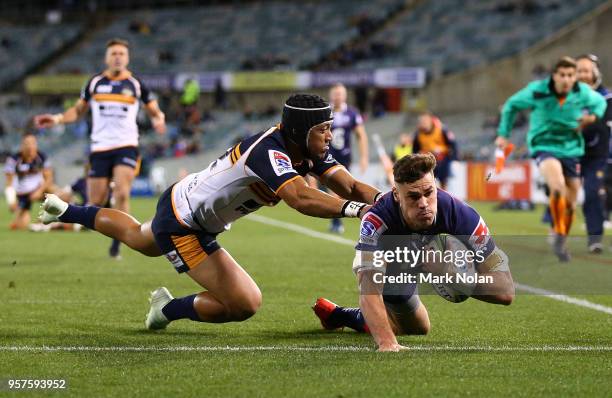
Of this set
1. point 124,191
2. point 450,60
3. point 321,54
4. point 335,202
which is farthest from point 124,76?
point 321,54

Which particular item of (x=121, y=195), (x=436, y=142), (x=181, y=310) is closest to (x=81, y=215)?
(x=181, y=310)

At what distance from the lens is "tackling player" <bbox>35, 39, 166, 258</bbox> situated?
1194cm

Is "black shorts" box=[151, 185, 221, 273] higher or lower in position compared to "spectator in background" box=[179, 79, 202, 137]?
higher

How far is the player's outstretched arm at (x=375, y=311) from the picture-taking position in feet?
18.7

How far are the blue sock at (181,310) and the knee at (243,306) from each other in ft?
0.79

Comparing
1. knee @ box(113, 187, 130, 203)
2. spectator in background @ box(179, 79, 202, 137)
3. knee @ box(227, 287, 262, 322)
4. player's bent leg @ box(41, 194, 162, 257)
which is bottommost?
spectator in background @ box(179, 79, 202, 137)

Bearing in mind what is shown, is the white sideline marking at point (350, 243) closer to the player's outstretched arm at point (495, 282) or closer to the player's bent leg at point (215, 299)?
the player's outstretched arm at point (495, 282)

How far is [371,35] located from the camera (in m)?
48.2

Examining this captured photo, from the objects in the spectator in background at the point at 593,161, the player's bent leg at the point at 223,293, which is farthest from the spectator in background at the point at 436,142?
the player's bent leg at the point at 223,293

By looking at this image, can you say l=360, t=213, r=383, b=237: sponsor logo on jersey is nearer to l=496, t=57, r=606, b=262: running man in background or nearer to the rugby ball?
the rugby ball

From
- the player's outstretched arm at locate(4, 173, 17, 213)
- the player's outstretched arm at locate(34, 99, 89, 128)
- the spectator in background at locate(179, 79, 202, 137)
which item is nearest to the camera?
the player's outstretched arm at locate(34, 99, 89, 128)

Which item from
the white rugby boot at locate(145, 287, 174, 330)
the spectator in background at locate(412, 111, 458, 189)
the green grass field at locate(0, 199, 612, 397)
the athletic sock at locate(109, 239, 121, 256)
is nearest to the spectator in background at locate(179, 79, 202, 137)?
the spectator in background at locate(412, 111, 458, 189)

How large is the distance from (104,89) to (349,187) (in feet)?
20.0

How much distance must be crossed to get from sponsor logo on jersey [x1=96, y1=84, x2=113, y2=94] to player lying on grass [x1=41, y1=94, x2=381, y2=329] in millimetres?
5195
